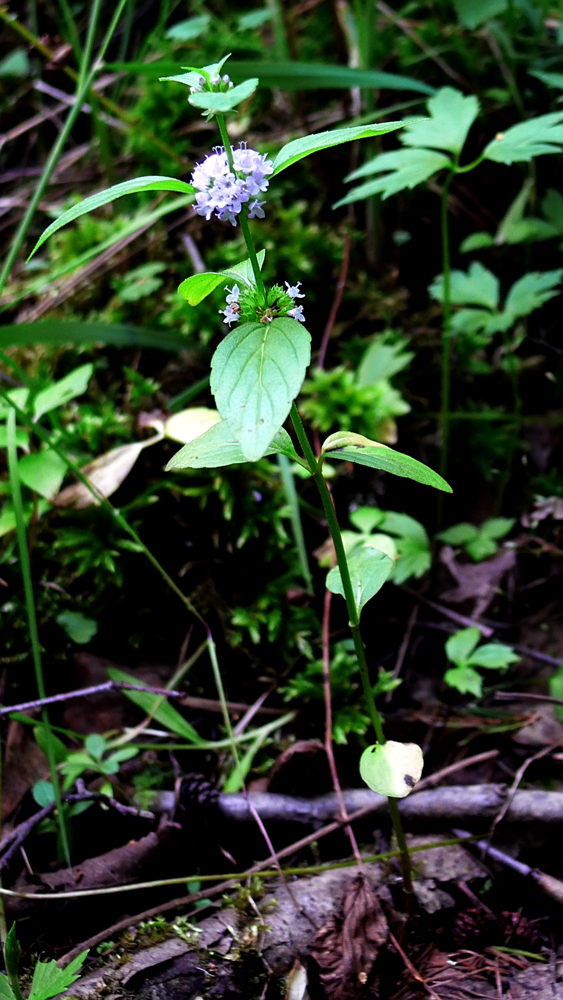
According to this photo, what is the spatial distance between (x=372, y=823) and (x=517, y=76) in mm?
2694

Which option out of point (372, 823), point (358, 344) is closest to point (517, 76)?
point (358, 344)

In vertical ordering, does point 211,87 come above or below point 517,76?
above

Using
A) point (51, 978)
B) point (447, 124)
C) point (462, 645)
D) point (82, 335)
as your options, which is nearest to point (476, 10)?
point (447, 124)

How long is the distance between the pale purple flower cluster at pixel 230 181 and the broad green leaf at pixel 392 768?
33.7 inches

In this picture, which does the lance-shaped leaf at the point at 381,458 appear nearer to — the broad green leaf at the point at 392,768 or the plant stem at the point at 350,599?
the plant stem at the point at 350,599

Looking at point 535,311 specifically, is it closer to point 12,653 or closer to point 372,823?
point 372,823

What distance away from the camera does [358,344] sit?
227 cm

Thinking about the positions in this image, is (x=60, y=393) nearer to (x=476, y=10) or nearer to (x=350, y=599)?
(x=350, y=599)

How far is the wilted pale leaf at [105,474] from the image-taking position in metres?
1.80

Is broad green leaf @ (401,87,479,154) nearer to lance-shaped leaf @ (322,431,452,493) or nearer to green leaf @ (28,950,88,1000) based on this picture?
lance-shaped leaf @ (322,431,452,493)

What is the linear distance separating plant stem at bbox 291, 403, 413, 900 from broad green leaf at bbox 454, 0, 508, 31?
2120 millimetres

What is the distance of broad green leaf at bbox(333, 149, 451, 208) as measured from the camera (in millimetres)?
1675

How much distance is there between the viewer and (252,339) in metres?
0.92

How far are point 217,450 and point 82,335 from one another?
1048mm
